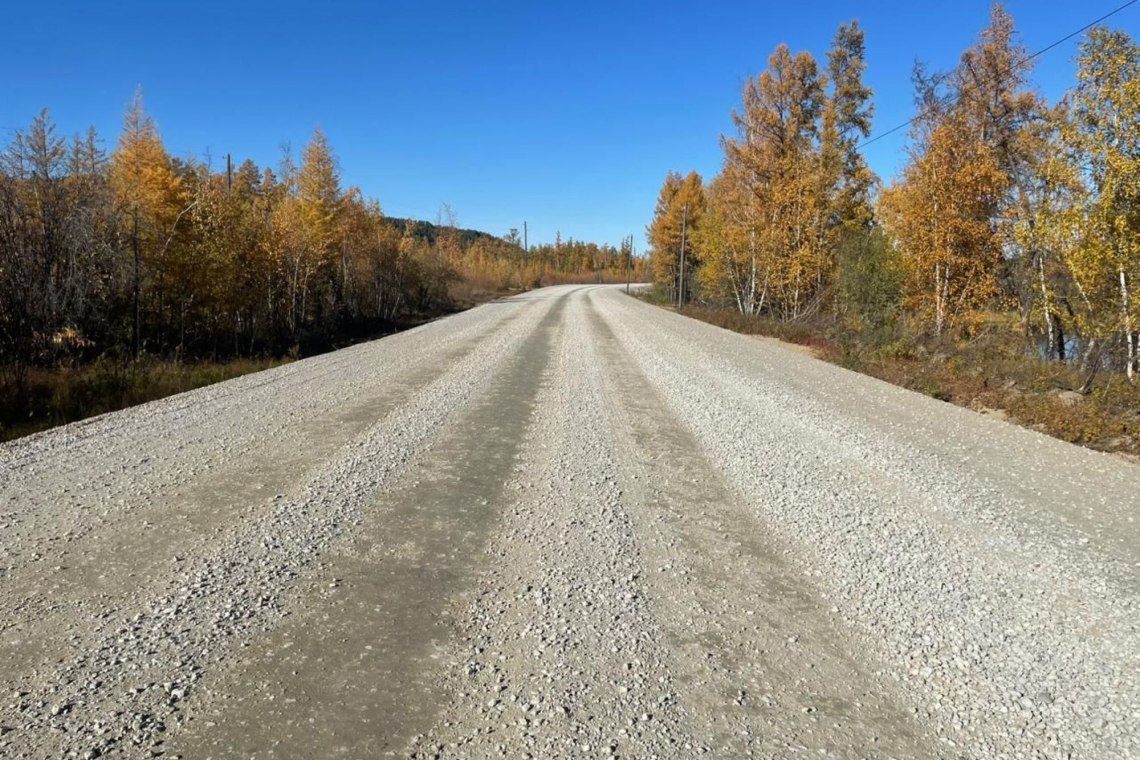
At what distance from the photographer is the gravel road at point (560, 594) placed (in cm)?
240

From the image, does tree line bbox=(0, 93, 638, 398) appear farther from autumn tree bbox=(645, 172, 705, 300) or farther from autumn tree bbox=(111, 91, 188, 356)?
autumn tree bbox=(645, 172, 705, 300)

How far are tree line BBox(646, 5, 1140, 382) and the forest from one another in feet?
50.1

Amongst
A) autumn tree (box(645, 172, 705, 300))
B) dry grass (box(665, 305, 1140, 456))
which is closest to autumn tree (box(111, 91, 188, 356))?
dry grass (box(665, 305, 1140, 456))

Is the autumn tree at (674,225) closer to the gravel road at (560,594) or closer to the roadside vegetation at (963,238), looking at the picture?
the roadside vegetation at (963,238)

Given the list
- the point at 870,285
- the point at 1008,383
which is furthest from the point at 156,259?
the point at 870,285

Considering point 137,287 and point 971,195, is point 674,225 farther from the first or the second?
point 137,287

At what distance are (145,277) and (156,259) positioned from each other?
0.49m

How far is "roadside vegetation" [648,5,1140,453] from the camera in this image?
10.1m

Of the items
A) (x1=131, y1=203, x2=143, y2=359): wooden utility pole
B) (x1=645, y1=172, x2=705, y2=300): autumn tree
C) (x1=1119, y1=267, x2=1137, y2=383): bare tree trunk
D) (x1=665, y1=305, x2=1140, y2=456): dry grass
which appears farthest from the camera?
(x1=645, y1=172, x2=705, y2=300): autumn tree

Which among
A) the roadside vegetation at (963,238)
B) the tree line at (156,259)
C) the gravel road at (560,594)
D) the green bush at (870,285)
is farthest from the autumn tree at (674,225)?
the gravel road at (560,594)

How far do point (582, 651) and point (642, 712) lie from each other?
48 centimetres

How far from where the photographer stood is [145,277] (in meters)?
14.2

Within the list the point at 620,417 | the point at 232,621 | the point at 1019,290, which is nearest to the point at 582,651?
the point at 232,621

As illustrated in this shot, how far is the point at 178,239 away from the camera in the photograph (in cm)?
1493
